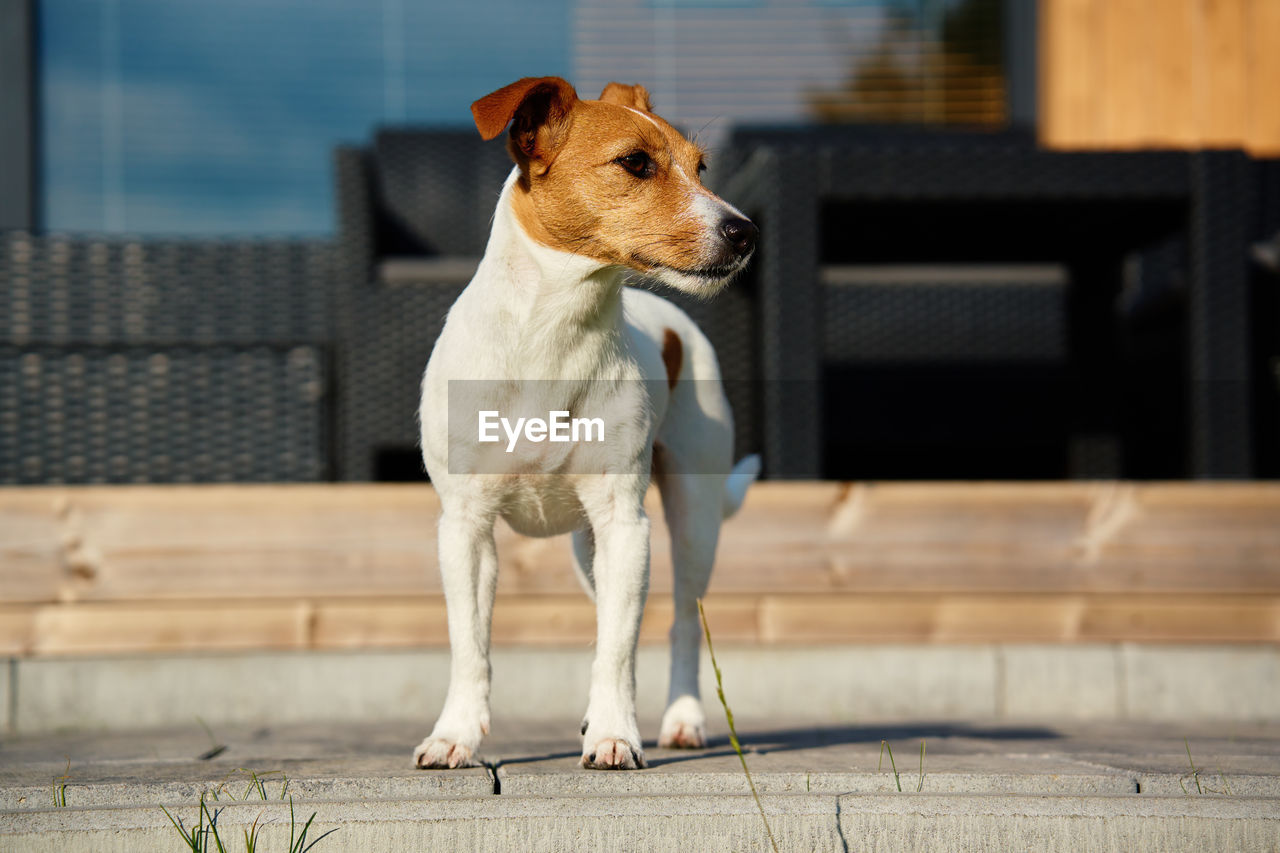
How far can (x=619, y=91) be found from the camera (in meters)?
2.52

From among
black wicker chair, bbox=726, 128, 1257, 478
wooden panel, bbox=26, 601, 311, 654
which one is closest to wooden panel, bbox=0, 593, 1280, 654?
wooden panel, bbox=26, 601, 311, 654

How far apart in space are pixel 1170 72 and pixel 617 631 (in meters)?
3.74

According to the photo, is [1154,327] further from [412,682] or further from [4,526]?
[4,526]

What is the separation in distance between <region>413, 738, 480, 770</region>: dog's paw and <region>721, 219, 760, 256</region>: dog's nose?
1020 mm

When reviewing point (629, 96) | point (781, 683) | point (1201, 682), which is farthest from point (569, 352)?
point (1201, 682)

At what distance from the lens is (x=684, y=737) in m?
2.57

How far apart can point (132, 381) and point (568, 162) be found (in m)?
2.64

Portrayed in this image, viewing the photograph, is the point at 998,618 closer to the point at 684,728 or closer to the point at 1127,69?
the point at 684,728

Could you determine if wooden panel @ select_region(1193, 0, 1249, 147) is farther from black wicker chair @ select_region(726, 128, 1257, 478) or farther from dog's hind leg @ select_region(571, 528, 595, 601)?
dog's hind leg @ select_region(571, 528, 595, 601)

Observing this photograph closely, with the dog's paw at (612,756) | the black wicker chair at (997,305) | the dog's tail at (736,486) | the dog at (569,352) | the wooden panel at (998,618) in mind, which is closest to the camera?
Answer: the dog's paw at (612,756)

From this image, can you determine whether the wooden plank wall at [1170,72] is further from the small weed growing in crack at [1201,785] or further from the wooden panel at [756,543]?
the small weed growing in crack at [1201,785]

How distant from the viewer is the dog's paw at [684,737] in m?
2.56

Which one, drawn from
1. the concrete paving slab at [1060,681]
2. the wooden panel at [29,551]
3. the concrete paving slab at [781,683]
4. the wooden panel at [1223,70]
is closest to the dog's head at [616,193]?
the concrete paving slab at [781,683]

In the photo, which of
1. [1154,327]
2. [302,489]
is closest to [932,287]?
[1154,327]
